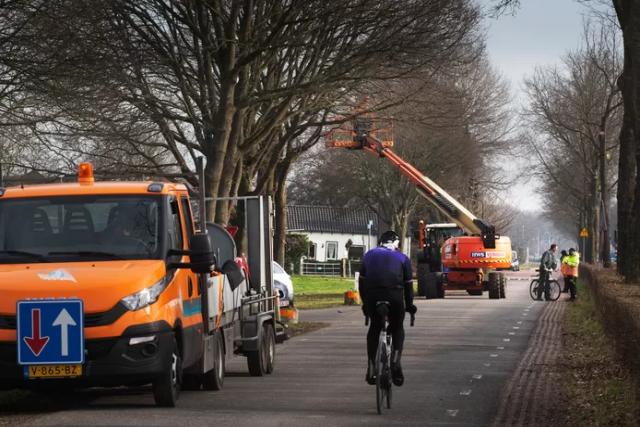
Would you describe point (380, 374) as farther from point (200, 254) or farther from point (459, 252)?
point (459, 252)

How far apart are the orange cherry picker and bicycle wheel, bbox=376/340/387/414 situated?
103 feet

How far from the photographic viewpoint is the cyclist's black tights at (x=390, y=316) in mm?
13648

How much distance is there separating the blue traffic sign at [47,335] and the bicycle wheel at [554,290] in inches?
1334

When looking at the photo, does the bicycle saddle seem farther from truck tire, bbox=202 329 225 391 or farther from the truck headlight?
truck tire, bbox=202 329 225 391

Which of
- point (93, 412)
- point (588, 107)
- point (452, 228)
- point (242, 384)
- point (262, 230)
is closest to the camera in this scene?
point (93, 412)

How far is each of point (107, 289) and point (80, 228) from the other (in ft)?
3.63

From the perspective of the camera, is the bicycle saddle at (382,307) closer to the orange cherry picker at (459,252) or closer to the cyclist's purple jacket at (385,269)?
the cyclist's purple jacket at (385,269)

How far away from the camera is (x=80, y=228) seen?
43.7 ft

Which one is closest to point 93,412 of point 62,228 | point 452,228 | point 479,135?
point 62,228

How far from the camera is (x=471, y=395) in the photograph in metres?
14.9

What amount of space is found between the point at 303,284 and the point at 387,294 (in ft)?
176

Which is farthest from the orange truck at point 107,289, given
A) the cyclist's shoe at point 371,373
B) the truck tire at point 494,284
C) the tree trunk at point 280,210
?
the truck tire at point 494,284

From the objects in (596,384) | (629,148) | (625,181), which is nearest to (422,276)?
(625,181)

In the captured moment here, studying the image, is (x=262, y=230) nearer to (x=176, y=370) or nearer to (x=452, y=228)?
(x=176, y=370)
